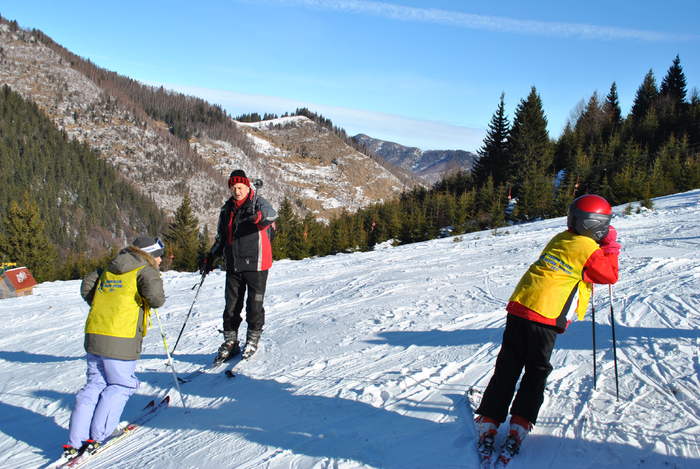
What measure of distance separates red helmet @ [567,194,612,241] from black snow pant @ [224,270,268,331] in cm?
358

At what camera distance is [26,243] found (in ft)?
137

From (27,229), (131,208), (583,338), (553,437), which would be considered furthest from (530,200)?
(131,208)

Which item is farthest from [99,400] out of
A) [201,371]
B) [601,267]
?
[601,267]

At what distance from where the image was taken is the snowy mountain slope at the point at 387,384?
3098 mm

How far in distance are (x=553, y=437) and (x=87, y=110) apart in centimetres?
19022

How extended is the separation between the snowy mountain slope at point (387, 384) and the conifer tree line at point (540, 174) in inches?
825

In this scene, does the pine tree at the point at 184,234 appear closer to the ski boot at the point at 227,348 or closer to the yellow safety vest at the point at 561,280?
the ski boot at the point at 227,348

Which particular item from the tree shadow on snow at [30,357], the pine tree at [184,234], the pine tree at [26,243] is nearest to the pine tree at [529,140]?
the pine tree at [184,234]

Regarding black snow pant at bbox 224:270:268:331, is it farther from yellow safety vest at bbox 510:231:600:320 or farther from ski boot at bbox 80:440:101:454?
yellow safety vest at bbox 510:231:600:320

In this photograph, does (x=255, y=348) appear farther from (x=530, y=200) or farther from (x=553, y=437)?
(x=530, y=200)

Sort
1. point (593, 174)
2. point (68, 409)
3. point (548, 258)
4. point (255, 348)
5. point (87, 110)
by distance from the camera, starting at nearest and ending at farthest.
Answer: point (548, 258) → point (68, 409) → point (255, 348) → point (593, 174) → point (87, 110)

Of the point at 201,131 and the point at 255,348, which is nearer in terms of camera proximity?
the point at 255,348

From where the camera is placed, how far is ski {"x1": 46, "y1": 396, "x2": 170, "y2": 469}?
3.50 metres

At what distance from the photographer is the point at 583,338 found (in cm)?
490
